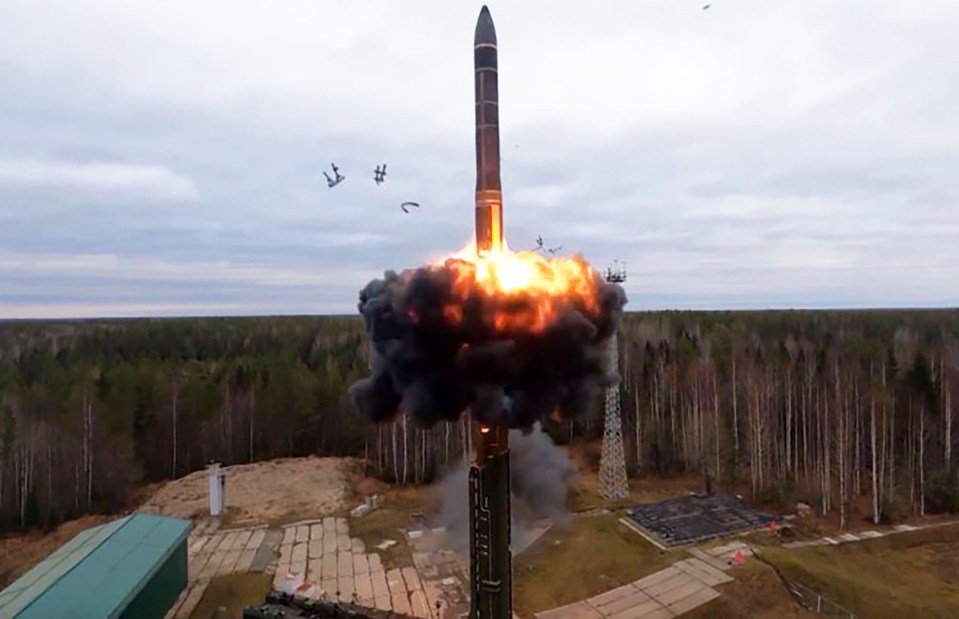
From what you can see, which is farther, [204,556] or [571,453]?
[571,453]

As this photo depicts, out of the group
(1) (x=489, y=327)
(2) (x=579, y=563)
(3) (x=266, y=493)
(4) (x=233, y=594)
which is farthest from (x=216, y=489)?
(1) (x=489, y=327)

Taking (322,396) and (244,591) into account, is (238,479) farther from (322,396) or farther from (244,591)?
(244,591)

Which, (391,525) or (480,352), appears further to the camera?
(391,525)

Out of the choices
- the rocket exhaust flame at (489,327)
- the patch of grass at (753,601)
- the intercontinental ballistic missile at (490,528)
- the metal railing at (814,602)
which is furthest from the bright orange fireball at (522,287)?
the metal railing at (814,602)

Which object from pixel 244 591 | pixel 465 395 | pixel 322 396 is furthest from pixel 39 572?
pixel 322 396

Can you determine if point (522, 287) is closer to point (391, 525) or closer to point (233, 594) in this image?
point (233, 594)

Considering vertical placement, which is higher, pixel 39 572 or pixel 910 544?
pixel 39 572

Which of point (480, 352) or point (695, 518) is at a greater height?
point (480, 352)

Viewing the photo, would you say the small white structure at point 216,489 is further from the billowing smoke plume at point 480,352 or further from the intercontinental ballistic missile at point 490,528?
the intercontinental ballistic missile at point 490,528
